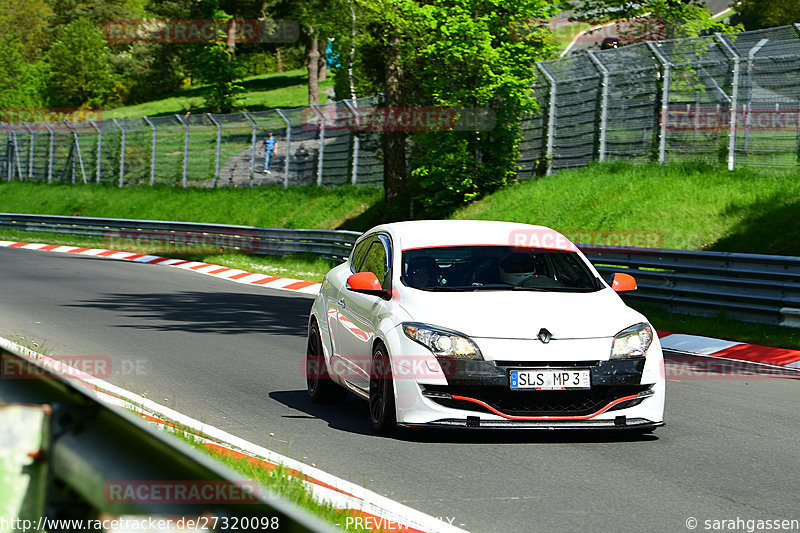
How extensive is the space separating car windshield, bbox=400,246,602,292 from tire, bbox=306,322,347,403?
1.31 metres

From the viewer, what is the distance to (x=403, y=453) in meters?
7.15

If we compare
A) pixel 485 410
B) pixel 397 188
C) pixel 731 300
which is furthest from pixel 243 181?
pixel 485 410

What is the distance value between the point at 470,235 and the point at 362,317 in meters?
1.15

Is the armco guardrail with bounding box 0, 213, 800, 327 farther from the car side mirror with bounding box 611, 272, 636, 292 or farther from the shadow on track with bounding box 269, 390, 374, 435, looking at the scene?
the shadow on track with bounding box 269, 390, 374, 435

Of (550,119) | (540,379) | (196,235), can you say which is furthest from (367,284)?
(196,235)

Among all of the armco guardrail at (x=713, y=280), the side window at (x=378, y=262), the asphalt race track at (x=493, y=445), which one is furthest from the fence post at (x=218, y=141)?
the side window at (x=378, y=262)

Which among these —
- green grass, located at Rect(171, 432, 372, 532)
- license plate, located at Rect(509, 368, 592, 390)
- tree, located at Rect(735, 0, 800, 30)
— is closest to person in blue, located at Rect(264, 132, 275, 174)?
tree, located at Rect(735, 0, 800, 30)

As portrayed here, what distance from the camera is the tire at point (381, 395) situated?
7.49 m

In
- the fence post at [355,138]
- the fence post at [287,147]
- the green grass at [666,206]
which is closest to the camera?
the green grass at [666,206]

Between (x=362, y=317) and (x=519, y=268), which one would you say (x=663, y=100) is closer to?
(x=519, y=268)

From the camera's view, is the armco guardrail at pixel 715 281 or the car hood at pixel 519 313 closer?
the car hood at pixel 519 313

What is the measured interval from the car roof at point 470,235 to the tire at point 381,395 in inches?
46.6

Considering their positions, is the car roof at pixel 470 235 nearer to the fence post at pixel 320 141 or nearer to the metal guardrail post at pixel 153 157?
the fence post at pixel 320 141

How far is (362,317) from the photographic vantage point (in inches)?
327
